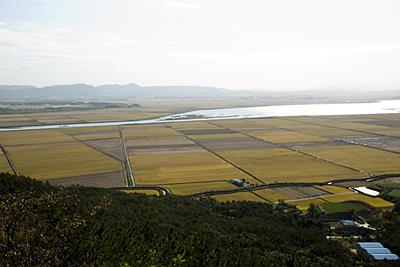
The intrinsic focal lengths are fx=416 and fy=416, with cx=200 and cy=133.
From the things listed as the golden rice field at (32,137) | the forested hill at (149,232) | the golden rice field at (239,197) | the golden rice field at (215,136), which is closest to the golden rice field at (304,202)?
the forested hill at (149,232)

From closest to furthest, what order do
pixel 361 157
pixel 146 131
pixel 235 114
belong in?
pixel 361 157 → pixel 146 131 → pixel 235 114

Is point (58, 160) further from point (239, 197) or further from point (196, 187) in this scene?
point (239, 197)

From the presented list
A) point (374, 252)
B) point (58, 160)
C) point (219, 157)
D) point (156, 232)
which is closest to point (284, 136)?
point (219, 157)

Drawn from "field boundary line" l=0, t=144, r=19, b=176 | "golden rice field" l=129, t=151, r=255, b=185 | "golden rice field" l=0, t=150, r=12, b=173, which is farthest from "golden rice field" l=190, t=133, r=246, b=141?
"golden rice field" l=0, t=150, r=12, b=173

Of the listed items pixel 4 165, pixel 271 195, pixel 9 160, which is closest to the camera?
pixel 271 195

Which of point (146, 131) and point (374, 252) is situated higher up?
point (146, 131)

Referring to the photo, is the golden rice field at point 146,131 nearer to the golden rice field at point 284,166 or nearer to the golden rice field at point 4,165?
the golden rice field at point 284,166
